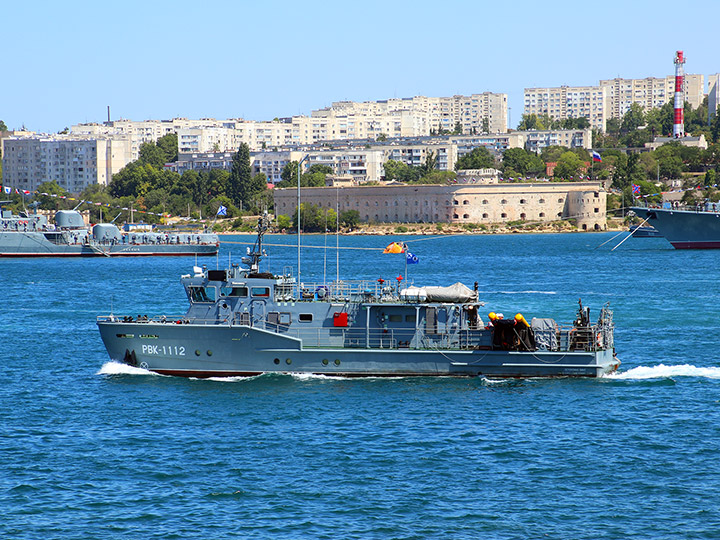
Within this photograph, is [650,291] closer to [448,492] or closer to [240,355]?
[240,355]

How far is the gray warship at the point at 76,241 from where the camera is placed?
120312 millimetres

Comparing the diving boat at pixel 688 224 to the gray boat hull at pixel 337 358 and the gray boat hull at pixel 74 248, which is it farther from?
the gray boat hull at pixel 337 358

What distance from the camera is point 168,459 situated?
89.6 feet

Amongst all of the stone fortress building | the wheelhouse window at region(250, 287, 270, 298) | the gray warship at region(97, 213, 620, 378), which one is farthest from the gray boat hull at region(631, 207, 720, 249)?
the wheelhouse window at region(250, 287, 270, 298)

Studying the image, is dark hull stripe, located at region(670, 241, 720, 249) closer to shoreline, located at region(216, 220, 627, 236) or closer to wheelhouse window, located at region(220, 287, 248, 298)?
shoreline, located at region(216, 220, 627, 236)

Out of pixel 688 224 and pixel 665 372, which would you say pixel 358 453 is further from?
pixel 688 224

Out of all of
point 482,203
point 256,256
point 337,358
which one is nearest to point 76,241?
point 482,203

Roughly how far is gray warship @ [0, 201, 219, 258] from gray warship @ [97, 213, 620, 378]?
8597 cm

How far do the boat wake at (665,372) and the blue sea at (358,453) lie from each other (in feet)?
0.27

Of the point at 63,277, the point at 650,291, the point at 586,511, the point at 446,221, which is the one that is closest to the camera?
the point at 586,511

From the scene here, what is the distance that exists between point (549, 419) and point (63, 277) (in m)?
66.5

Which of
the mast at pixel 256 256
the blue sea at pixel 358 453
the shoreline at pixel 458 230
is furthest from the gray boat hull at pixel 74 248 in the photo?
the mast at pixel 256 256

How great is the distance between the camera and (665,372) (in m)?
38.0

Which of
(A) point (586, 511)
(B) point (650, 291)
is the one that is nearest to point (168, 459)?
(A) point (586, 511)
